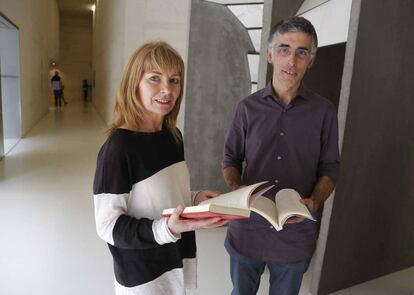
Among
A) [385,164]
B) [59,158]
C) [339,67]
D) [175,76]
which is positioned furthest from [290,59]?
[59,158]

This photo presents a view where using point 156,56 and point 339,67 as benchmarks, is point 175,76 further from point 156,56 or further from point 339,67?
point 339,67

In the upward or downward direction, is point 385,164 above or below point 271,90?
below

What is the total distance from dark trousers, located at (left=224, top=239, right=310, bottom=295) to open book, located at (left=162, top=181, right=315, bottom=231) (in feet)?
1.59

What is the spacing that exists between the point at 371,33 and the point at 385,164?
3.16 ft

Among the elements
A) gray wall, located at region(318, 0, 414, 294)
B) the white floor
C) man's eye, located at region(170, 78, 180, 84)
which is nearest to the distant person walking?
the white floor

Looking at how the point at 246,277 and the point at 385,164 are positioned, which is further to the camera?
the point at 385,164

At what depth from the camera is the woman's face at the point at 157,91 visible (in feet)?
4.01

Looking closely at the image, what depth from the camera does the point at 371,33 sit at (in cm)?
224

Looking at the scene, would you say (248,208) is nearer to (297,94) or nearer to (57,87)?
(297,94)

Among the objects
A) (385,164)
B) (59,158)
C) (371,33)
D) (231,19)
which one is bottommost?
(59,158)

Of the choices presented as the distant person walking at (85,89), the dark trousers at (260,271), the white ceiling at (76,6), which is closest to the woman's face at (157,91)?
the dark trousers at (260,271)

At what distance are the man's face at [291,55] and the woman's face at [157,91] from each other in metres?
0.52

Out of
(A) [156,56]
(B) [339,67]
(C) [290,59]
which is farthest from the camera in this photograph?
(B) [339,67]

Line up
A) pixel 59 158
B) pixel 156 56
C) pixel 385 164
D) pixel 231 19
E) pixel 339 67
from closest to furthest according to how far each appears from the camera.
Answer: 1. pixel 156 56
2. pixel 385 164
3. pixel 339 67
4. pixel 231 19
5. pixel 59 158
